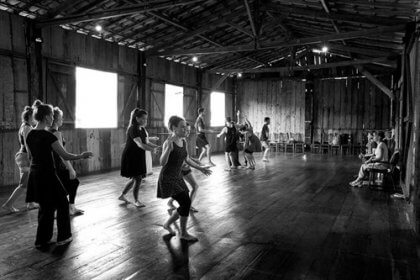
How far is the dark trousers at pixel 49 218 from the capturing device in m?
3.69

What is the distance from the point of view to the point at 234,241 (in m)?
3.97

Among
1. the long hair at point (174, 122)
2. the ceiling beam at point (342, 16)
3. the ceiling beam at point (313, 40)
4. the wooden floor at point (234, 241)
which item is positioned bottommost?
the wooden floor at point (234, 241)

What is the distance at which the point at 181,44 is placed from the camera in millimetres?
11648

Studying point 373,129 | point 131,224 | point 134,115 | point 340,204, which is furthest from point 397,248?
point 373,129

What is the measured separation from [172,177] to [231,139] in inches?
246

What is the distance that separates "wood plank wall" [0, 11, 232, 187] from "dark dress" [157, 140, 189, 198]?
500cm

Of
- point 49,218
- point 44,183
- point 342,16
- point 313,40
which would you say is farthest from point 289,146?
point 44,183

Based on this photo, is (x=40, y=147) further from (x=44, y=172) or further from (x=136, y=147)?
(x=136, y=147)

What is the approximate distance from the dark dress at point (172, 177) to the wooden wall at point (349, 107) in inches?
537

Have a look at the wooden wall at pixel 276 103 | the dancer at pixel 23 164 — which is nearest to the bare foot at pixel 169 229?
the dancer at pixel 23 164

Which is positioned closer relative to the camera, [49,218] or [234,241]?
[49,218]

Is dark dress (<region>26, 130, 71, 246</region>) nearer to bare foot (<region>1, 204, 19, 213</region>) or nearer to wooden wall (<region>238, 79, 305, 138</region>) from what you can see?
bare foot (<region>1, 204, 19, 213</region>)

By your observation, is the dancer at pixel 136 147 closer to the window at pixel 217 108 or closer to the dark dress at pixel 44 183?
the dark dress at pixel 44 183

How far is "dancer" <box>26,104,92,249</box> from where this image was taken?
357 cm
